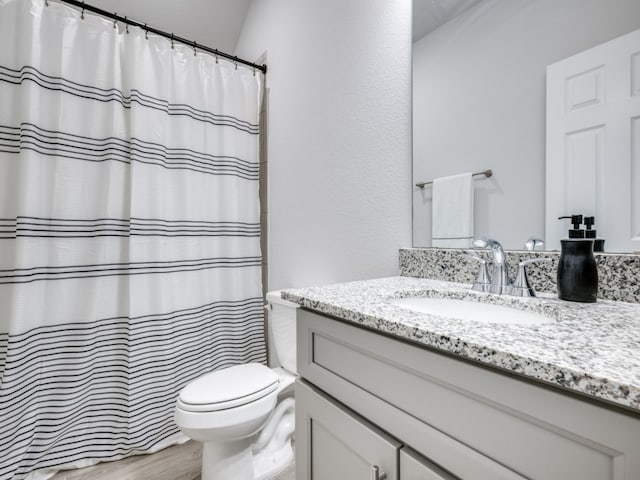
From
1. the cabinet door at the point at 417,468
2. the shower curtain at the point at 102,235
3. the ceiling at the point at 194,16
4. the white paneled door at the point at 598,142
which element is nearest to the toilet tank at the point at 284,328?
the shower curtain at the point at 102,235

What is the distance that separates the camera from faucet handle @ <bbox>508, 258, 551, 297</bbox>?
0.78m

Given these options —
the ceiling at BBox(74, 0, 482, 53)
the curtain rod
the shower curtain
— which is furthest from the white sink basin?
the ceiling at BBox(74, 0, 482, 53)

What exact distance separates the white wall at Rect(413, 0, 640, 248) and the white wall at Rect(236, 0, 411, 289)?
9 centimetres

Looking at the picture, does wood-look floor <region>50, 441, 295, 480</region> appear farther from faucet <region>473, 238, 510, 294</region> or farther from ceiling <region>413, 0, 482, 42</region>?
ceiling <region>413, 0, 482, 42</region>

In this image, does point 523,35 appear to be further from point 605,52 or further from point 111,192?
point 111,192

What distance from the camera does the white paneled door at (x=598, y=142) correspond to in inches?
27.6

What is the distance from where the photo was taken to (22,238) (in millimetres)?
1276

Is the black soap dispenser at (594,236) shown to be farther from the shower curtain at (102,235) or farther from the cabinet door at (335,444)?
the shower curtain at (102,235)

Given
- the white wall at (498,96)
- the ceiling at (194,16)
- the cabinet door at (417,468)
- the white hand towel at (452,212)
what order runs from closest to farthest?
the cabinet door at (417,468)
the white wall at (498,96)
the white hand towel at (452,212)
the ceiling at (194,16)

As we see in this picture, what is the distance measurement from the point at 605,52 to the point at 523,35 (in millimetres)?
228

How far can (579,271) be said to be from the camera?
686 mm

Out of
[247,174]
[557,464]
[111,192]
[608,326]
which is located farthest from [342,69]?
[557,464]

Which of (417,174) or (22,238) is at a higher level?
(417,174)

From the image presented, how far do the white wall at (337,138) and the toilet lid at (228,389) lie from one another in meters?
0.52
